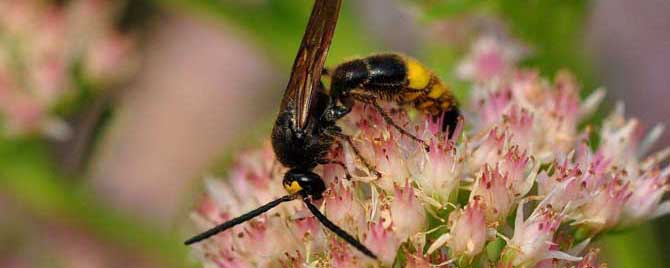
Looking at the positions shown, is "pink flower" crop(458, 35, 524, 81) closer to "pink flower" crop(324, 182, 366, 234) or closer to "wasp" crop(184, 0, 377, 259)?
"wasp" crop(184, 0, 377, 259)

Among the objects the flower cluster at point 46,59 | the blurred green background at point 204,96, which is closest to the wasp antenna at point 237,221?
the blurred green background at point 204,96

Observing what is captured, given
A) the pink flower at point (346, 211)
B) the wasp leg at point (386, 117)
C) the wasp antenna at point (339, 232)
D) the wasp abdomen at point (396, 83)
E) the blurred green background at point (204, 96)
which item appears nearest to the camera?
the wasp antenna at point (339, 232)

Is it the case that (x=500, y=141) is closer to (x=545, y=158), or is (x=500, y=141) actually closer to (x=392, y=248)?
(x=545, y=158)

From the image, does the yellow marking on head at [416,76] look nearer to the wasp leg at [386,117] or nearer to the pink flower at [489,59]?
Answer: the wasp leg at [386,117]

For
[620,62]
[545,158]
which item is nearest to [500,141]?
[545,158]

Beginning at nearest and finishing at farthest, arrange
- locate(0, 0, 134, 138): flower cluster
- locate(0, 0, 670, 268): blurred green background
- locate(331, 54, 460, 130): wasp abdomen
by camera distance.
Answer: locate(331, 54, 460, 130): wasp abdomen < locate(0, 0, 670, 268): blurred green background < locate(0, 0, 134, 138): flower cluster

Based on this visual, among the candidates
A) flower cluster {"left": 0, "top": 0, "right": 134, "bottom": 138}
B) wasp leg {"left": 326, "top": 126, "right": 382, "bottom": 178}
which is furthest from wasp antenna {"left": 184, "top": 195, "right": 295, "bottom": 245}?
flower cluster {"left": 0, "top": 0, "right": 134, "bottom": 138}

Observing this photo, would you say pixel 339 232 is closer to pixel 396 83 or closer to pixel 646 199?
pixel 396 83
